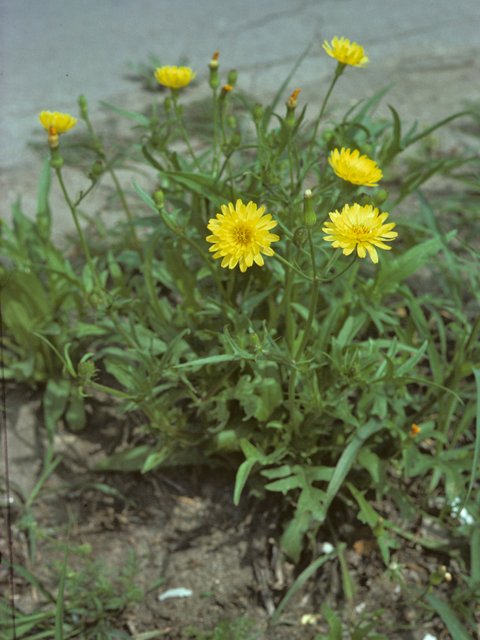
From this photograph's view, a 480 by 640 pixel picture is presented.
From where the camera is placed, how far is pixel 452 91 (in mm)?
3396

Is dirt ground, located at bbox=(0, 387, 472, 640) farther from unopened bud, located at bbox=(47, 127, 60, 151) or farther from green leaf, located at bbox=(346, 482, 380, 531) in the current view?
unopened bud, located at bbox=(47, 127, 60, 151)

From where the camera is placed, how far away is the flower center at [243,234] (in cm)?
118

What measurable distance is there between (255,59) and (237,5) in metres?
0.85

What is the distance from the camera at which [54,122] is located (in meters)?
1.48

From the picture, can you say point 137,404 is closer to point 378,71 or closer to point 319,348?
point 319,348

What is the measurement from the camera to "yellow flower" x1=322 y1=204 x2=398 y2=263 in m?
1.12

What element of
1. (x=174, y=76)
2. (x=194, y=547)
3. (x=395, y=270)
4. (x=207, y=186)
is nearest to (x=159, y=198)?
(x=207, y=186)

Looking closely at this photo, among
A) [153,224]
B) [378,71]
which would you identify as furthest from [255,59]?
[153,224]

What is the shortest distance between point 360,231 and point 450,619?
111cm

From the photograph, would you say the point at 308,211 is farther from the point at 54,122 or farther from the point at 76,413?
the point at 76,413

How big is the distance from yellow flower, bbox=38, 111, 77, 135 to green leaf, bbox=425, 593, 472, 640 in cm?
163

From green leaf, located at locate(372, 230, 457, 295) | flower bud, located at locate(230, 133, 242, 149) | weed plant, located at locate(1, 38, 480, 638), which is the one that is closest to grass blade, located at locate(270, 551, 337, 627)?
weed plant, located at locate(1, 38, 480, 638)

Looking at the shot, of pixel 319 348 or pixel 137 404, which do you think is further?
pixel 319 348

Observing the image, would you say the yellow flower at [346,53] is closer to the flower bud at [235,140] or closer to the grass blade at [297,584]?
the flower bud at [235,140]
